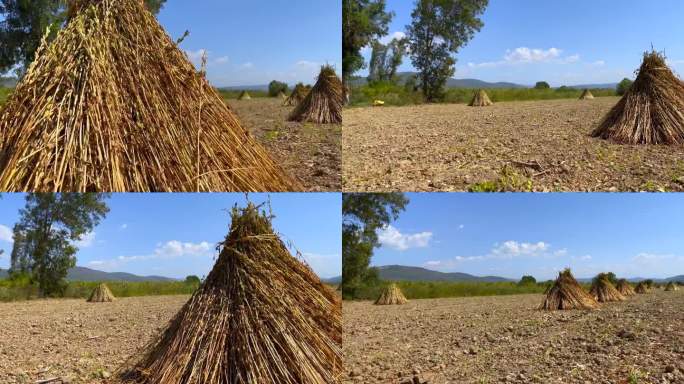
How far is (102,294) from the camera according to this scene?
1136 centimetres

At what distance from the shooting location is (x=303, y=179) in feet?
16.1

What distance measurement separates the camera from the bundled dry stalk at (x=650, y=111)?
252 inches

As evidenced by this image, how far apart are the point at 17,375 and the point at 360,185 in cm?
325

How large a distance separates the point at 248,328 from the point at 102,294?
31.2ft

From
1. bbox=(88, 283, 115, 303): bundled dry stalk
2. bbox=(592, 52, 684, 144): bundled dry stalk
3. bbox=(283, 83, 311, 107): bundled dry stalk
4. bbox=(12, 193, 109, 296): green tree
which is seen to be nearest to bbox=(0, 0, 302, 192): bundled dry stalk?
bbox=(12, 193, 109, 296): green tree

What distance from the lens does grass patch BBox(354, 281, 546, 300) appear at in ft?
49.2

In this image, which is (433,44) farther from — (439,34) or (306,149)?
(306,149)

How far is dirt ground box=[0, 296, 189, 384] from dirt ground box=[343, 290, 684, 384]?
6.74 feet

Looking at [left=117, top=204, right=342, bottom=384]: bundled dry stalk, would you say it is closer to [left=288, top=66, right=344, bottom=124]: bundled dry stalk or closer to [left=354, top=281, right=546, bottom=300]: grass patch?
[left=288, top=66, right=344, bottom=124]: bundled dry stalk

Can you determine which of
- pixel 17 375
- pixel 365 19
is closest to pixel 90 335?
pixel 17 375

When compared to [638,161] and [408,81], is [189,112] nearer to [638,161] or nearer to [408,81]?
[638,161]

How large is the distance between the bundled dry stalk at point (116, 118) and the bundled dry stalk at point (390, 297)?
386 inches

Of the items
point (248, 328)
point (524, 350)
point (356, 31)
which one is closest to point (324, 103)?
point (356, 31)

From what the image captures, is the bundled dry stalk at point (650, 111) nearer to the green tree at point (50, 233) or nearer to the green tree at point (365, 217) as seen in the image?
the green tree at point (365, 217)
